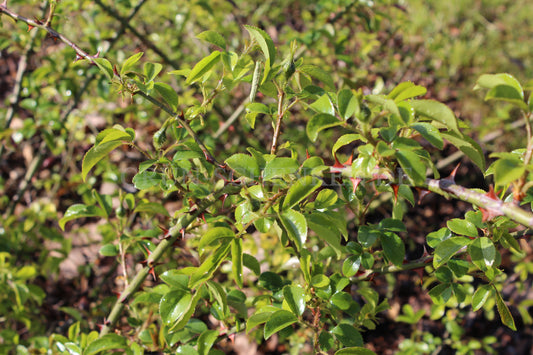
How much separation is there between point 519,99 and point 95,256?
7.51 feet

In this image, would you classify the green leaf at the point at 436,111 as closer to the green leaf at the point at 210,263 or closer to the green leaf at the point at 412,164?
the green leaf at the point at 412,164

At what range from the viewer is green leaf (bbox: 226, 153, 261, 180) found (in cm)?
79

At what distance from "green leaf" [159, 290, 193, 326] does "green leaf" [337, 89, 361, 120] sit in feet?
1.76

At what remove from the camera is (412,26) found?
374 cm

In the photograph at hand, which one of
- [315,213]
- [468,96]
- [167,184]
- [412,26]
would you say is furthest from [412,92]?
[412,26]

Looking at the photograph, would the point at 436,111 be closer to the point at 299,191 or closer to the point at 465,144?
the point at 465,144

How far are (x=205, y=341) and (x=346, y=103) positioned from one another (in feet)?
2.27

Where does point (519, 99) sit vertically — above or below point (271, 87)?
above

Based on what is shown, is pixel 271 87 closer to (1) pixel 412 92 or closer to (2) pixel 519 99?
(1) pixel 412 92

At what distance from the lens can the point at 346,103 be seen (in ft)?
2.54

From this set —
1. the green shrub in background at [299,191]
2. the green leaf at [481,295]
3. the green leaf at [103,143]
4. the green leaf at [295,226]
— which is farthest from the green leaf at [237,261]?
the green leaf at [481,295]

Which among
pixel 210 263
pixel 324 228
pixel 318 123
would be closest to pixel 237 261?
pixel 210 263

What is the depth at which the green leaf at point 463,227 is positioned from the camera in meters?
0.90

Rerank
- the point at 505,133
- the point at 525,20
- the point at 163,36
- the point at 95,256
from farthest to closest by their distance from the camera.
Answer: the point at 525,20
the point at 505,133
the point at 163,36
the point at 95,256
